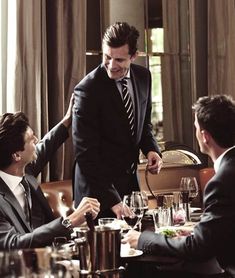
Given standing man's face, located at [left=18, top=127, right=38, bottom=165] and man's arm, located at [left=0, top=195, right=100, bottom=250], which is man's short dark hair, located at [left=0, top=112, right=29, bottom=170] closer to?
A: standing man's face, located at [left=18, top=127, right=38, bottom=165]

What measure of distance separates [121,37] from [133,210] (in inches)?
36.8

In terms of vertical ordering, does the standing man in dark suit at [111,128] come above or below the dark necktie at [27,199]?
above

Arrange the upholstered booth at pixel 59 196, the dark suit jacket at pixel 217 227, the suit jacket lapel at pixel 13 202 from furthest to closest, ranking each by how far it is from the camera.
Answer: the upholstered booth at pixel 59 196
the suit jacket lapel at pixel 13 202
the dark suit jacket at pixel 217 227

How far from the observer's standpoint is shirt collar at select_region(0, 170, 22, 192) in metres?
2.58

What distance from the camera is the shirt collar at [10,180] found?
258 centimetres

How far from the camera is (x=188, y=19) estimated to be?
463cm

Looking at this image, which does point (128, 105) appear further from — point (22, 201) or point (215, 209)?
point (215, 209)

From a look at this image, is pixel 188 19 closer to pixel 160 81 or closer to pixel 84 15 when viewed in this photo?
pixel 160 81

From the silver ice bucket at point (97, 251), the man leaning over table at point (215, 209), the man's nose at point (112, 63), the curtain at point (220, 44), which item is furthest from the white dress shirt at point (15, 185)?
the curtain at point (220, 44)

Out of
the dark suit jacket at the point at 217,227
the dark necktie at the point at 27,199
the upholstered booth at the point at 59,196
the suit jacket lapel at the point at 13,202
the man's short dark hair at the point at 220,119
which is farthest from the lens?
the upholstered booth at the point at 59,196

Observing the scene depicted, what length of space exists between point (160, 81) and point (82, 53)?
89cm

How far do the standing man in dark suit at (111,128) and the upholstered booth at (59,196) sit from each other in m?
0.39

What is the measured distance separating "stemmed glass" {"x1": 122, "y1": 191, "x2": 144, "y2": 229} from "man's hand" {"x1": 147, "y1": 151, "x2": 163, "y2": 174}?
2.28ft

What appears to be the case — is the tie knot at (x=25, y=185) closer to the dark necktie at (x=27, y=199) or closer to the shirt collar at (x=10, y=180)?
the dark necktie at (x=27, y=199)
